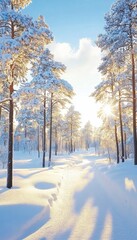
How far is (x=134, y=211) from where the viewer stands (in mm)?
8273

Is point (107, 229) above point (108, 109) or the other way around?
the other way around

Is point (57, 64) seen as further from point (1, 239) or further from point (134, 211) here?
point (1, 239)

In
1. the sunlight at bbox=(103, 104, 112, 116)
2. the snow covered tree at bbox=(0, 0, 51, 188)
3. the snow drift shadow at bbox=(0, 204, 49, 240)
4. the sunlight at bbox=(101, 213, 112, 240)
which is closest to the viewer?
the sunlight at bbox=(101, 213, 112, 240)

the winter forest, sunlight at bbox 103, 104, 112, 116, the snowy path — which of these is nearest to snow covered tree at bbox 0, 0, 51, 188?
the winter forest

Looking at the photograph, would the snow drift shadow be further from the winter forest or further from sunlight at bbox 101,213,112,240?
sunlight at bbox 101,213,112,240

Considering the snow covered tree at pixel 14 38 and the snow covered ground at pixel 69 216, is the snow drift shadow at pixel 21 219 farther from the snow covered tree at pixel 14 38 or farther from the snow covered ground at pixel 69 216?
the snow covered tree at pixel 14 38

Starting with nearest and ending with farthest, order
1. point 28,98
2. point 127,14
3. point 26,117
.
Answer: point 28,98 < point 127,14 < point 26,117

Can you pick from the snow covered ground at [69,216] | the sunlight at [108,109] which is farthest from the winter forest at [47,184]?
the sunlight at [108,109]

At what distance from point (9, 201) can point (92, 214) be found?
3.11 meters

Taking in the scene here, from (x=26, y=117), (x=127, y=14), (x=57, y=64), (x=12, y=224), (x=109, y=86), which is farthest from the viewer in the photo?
(x=26, y=117)

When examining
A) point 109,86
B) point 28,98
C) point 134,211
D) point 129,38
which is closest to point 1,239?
point 134,211

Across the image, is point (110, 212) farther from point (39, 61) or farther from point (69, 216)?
point (39, 61)

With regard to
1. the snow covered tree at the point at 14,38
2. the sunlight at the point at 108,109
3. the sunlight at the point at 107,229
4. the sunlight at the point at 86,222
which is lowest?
the sunlight at the point at 86,222

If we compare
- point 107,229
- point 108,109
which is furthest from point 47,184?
point 108,109
